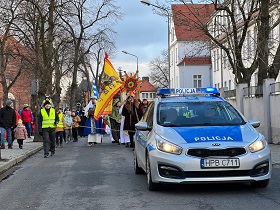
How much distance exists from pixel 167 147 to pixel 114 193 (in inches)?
51.8

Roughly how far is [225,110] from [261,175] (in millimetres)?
1708

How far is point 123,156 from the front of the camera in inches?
645

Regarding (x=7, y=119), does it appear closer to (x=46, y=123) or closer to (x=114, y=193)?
(x=46, y=123)

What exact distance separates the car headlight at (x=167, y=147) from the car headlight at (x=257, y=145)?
1.10 metres

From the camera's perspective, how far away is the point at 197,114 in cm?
952

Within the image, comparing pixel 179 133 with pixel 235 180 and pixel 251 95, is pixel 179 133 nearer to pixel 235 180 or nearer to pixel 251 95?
pixel 235 180

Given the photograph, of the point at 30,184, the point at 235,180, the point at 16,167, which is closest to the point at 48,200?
the point at 30,184

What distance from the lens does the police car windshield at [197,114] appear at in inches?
365

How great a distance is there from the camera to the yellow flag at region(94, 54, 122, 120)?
22.8 metres

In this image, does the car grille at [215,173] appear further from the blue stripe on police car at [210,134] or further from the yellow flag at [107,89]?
A: the yellow flag at [107,89]

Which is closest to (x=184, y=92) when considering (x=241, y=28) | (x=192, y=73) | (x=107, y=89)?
(x=107, y=89)

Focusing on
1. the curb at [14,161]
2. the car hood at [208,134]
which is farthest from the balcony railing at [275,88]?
the car hood at [208,134]

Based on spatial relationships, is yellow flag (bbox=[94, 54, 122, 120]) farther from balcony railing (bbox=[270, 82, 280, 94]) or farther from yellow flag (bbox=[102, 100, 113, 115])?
balcony railing (bbox=[270, 82, 280, 94])

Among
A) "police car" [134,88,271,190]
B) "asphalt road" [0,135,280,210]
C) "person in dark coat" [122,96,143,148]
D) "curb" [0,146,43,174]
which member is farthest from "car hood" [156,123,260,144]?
"person in dark coat" [122,96,143,148]
